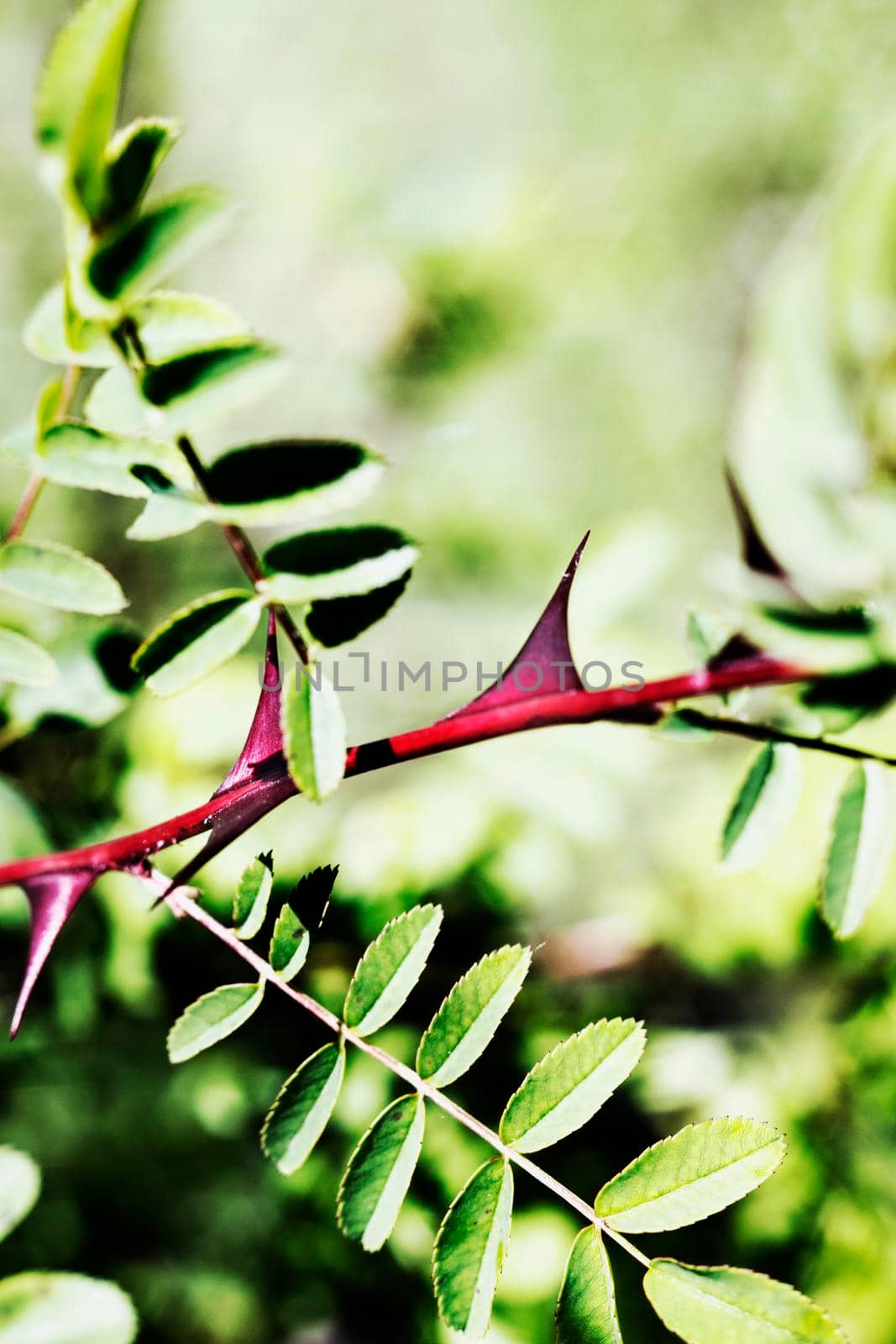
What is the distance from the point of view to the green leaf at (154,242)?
0.39 metres

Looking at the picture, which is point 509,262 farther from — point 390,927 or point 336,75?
point 390,927

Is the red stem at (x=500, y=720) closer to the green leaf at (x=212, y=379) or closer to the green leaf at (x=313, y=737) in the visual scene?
the green leaf at (x=313, y=737)

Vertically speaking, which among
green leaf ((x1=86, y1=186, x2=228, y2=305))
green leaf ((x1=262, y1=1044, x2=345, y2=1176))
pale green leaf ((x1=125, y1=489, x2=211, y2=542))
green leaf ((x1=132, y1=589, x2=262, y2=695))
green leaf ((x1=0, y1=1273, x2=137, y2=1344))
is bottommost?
green leaf ((x1=0, y1=1273, x2=137, y2=1344))

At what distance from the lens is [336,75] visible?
2.20 meters

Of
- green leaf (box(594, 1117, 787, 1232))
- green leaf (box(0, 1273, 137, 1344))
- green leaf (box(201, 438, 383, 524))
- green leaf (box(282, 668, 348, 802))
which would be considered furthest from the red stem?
green leaf (box(0, 1273, 137, 1344))

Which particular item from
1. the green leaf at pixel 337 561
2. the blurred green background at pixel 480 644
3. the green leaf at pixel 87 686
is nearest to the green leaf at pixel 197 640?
the green leaf at pixel 337 561

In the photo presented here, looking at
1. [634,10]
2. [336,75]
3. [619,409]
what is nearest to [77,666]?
[619,409]

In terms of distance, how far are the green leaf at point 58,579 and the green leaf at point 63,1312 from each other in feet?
1.46

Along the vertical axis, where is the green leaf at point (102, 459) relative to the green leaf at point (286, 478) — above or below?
above

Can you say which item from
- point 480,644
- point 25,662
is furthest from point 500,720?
point 480,644

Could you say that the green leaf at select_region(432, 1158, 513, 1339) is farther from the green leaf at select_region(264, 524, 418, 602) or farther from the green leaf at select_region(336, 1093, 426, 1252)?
the green leaf at select_region(264, 524, 418, 602)

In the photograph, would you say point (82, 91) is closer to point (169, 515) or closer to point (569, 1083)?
point (169, 515)

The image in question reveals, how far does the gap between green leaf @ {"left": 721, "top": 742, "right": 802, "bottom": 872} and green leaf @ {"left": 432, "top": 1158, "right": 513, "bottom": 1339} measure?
0.23 m

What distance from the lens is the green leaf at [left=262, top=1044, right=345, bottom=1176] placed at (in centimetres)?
54
